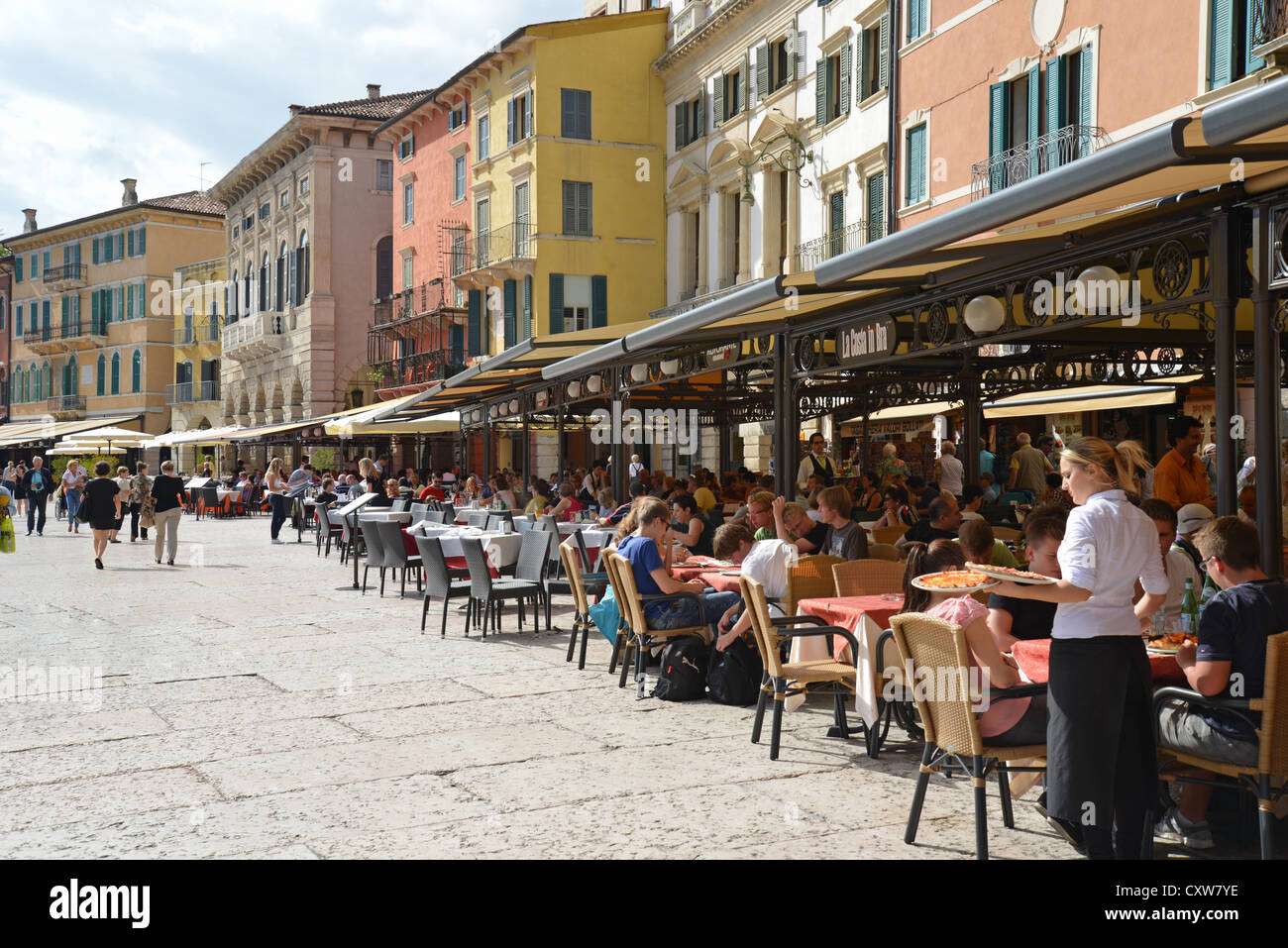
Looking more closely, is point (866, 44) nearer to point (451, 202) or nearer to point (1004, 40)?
point (1004, 40)

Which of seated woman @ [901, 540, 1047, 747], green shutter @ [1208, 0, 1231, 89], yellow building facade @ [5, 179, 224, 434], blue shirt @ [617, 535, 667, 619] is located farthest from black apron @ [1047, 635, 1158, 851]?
yellow building facade @ [5, 179, 224, 434]

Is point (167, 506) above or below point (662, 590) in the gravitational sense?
above

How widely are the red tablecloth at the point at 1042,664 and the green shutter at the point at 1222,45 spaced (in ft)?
37.7

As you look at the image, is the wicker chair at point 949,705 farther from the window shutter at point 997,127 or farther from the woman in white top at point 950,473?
the window shutter at point 997,127

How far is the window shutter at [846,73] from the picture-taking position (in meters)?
23.6

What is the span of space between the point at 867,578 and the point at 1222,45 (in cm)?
1037

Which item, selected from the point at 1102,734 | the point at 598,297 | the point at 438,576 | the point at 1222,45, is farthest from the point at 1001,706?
the point at 598,297

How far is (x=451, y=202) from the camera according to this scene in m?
39.0

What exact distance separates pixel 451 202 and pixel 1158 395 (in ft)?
86.1

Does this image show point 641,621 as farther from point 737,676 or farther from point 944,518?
point 944,518

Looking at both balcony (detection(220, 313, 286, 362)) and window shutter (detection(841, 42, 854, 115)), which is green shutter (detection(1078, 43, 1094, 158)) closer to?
window shutter (detection(841, 42, 854, 115))

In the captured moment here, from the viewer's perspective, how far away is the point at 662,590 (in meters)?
7.53

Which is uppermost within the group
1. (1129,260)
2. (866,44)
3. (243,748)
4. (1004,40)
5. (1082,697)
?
(866,44)
